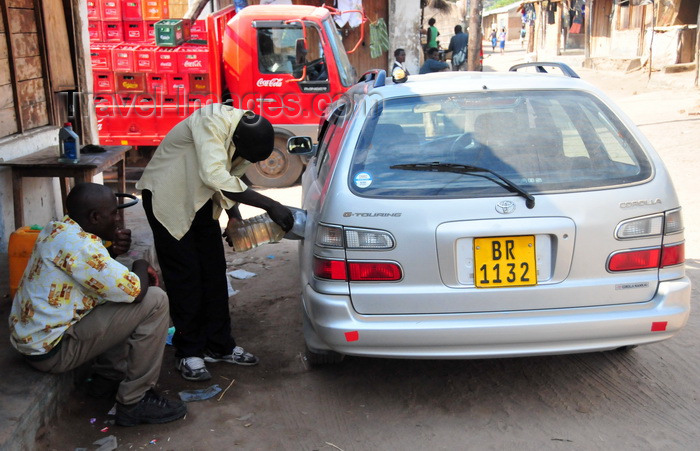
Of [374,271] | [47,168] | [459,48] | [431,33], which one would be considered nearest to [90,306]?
[374,271]

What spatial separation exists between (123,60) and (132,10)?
10.1 feet

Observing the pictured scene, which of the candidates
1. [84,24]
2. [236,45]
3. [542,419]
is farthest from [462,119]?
[236,45]

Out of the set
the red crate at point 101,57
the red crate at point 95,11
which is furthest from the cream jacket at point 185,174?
the red crate at point 95,11

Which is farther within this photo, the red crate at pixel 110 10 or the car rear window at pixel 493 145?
the red crate at pixel 110 10

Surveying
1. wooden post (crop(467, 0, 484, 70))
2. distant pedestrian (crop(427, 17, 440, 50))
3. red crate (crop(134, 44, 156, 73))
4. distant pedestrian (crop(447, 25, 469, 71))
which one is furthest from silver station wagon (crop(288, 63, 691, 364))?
distant pedestrian (crop(427, 17, 440, 50))

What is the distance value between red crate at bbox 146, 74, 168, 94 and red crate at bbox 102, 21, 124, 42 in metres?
3.04

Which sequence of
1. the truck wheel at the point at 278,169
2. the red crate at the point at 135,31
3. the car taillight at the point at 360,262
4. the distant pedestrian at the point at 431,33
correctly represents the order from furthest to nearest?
the distant pedestrian at the point at 431,33
the red crate at the point at 135,31
the truck wheel at the point at 278,169
the car taillight at the point at 360,262

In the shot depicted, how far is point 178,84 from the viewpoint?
991cm

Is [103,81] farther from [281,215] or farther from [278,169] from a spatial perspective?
[281,215]

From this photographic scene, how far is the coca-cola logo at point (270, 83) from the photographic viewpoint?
9.89 meters

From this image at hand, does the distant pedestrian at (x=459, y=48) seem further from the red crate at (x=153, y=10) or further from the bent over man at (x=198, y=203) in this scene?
the bent over man at (x=198, y=203)

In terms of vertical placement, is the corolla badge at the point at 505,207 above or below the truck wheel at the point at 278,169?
above

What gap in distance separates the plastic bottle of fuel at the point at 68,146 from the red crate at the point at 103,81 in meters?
4.96

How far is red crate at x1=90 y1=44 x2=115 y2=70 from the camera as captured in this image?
32.1 feet
